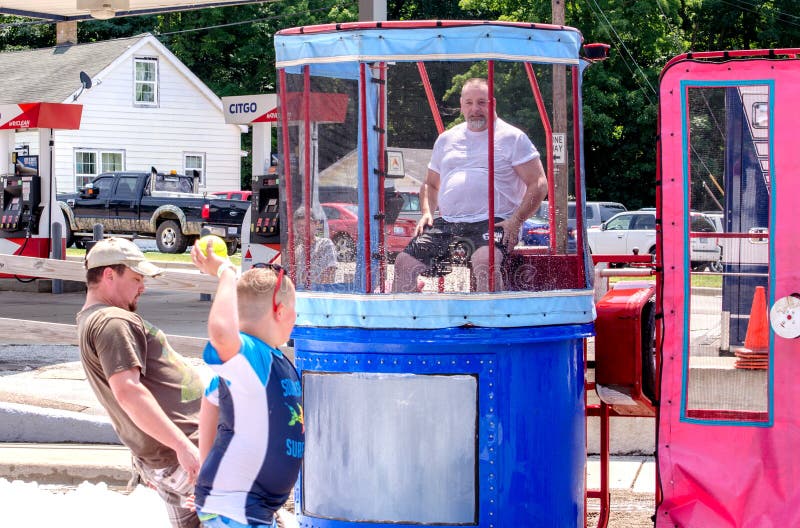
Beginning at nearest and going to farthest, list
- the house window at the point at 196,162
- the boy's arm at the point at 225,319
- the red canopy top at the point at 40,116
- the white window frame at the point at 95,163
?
the boy's arm at the point at 225,319, the red canopy top at the point at 40,116, the white window frame at the point at 95,163, the house window at the point at 196,162

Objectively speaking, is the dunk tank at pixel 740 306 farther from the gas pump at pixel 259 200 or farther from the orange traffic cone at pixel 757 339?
the gas pump at pixel 259 200

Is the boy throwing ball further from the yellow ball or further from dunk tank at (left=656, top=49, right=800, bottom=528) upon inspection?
dunk tank at (left=656, top=49, right=800, bottom=528)

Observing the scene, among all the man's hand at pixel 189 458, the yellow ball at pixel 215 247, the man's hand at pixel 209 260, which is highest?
the yellow ball at pixel 215 247

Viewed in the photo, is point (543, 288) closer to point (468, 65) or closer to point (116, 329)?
point (468, 65)

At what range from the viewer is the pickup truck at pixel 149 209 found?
27.2m

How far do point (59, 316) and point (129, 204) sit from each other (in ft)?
47.2

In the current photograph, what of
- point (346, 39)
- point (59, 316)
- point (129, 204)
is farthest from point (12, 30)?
point (346, 39)

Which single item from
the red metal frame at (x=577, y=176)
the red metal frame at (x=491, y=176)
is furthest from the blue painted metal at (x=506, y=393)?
the red metal frame at (x=577, y=176)

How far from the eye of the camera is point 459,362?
15.6ft

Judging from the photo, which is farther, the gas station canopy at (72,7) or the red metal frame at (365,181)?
the gas station canopy at (72,7)

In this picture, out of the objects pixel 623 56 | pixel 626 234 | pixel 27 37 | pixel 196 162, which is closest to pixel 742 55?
pixel 626 234

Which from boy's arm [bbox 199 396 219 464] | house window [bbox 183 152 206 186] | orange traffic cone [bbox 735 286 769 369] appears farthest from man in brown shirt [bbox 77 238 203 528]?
house window [bbox 183 152 206 186]

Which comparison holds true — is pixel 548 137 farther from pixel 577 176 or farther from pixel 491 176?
pixel 491 176

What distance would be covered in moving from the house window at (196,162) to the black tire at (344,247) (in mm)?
34355
